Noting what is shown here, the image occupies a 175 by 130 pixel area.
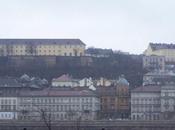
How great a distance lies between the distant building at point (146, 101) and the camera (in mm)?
61844

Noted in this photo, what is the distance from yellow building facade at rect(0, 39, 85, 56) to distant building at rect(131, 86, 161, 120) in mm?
24809

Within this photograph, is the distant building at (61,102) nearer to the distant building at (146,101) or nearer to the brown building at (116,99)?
the brown building at (116,99)

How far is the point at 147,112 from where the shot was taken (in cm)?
6191

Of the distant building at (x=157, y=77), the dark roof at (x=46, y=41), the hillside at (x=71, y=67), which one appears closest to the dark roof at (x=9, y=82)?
the hillside at (x=71, y=67)

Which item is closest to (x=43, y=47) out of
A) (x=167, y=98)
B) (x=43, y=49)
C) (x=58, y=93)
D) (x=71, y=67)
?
(x=43, y=49)

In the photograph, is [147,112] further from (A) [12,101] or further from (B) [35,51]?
(B) [35,51]

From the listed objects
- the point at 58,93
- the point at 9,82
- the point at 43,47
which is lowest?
the point at 58,93

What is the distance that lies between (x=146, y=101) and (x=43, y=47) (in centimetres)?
2872

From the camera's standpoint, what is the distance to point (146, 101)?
6297cm

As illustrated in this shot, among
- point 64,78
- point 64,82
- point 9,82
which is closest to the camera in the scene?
point 9,82

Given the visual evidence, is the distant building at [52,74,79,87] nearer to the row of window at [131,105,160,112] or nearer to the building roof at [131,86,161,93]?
the building roof at [131,86,161,93]

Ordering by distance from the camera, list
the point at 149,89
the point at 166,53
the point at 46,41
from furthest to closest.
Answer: the point at 166,53
the point at 46,41
the point at 149,89

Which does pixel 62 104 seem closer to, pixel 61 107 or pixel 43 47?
pixel 61 107

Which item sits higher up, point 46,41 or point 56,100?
point 46,41
